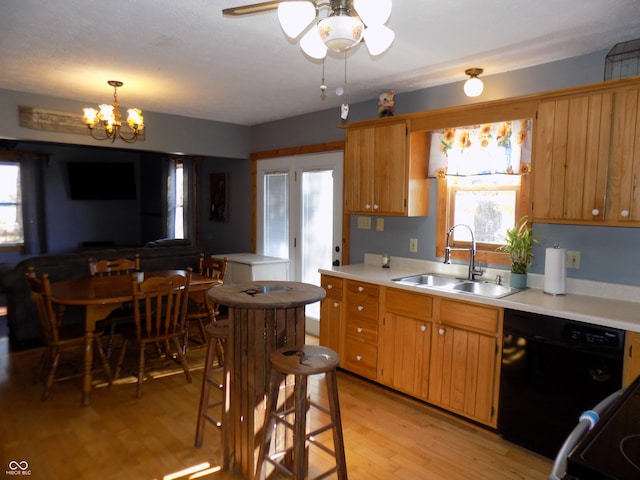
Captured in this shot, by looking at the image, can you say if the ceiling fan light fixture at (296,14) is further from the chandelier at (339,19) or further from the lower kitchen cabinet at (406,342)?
the lower kitchen cabinet at (406,342)

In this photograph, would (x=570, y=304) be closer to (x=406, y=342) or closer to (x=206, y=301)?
(x=406, y=342)

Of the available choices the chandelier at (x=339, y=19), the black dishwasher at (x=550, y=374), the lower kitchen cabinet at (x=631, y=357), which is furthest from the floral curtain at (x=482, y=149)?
the chandelier at (x=339, y=19)

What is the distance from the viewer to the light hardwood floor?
2.34 m

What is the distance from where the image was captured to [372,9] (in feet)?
4.89

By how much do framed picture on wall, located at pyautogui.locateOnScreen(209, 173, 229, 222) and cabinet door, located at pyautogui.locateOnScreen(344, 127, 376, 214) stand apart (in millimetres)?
2690

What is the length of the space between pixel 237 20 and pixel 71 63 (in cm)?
158

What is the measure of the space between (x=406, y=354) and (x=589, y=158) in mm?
1731

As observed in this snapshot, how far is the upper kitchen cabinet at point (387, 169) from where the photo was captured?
340 cm

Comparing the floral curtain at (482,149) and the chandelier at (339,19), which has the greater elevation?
the chandelier at (339,19)

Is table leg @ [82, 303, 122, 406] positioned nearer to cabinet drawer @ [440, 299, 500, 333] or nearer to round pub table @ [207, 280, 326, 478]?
round pub table @ [207, 280, 326, 478]

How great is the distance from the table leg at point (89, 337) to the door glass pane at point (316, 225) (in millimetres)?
2131

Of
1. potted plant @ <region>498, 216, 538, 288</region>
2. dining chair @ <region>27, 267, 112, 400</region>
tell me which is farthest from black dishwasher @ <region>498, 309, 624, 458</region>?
dining chair @ <region>27, 267, 112, 400</region>

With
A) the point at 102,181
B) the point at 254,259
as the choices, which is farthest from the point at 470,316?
the point at 102,181

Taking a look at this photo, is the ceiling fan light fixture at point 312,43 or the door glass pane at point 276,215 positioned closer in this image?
the ceiling fan light fixture at point 312,43
